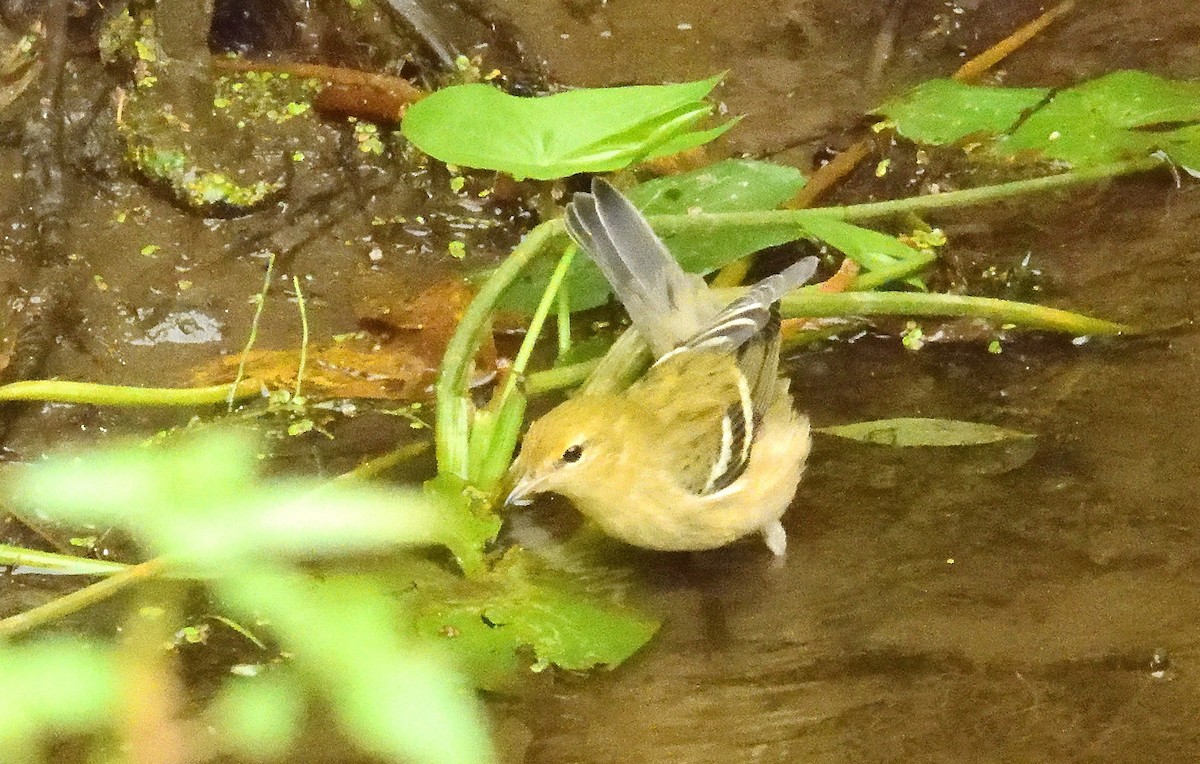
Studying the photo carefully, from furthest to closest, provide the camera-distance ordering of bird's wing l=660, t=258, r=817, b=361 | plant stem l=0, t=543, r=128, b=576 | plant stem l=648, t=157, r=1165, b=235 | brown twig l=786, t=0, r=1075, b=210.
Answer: brown twig l=786, t=0, r=1075, b=210
plant stem l=648, t=157, r=1165, b=235
bird's wing l=660, t=258, r=817, b=361
plant stem l=0, t=543, r=128, b=576

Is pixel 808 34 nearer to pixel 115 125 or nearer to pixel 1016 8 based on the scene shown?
pixel 1016 8

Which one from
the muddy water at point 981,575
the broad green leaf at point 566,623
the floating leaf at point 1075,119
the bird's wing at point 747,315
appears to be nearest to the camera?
the muddy water at point 981,575

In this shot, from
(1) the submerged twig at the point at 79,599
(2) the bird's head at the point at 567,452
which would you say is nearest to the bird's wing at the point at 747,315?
(2) the bird's head at the point at 567,452

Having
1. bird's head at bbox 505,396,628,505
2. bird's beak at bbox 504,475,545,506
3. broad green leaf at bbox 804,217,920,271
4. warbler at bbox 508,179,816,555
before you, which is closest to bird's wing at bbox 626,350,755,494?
warbler at bbox 508,179,816,555

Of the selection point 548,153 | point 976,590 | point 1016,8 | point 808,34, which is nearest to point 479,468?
point 548,153

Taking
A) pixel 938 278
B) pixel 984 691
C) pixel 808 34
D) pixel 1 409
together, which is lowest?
pixel 984 691

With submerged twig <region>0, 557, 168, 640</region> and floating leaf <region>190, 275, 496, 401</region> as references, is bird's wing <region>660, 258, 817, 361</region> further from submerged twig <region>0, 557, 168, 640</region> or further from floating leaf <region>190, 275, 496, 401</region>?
submerged twig <region>0, 557, 168, 640</region>

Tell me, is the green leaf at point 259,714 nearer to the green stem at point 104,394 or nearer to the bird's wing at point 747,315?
the green stem at point 104,394
